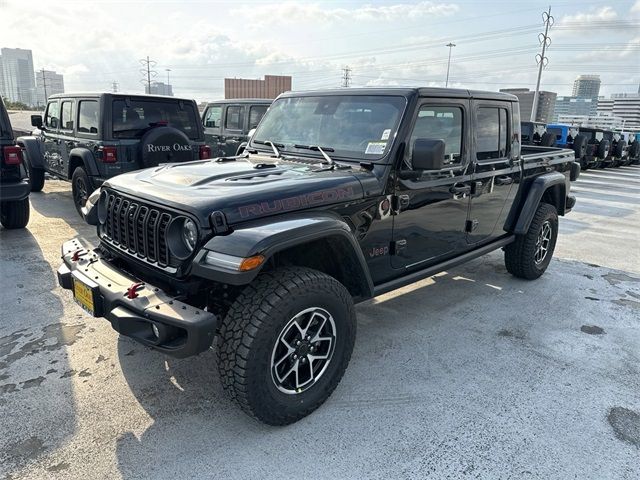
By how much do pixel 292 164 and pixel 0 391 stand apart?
2.34 meters

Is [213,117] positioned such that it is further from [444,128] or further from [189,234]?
[189,234]

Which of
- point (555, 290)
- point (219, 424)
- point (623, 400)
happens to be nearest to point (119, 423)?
point (219, 424)

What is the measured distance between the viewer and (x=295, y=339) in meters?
2.66

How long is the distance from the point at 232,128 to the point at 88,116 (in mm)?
4374

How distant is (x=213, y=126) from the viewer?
11.7 m

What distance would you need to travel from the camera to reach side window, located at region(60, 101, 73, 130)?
7559 millimetres

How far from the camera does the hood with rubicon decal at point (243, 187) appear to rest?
258cm

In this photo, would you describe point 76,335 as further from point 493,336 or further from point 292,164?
point 493,336

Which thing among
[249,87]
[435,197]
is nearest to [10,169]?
[435,197]

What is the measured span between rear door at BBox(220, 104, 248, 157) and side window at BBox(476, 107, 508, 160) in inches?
280

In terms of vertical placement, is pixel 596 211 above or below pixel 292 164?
below

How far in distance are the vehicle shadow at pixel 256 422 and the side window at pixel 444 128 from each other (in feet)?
4.71

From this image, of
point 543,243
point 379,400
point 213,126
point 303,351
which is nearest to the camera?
point 303,351

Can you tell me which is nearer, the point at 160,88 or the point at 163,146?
the point at 163,146
